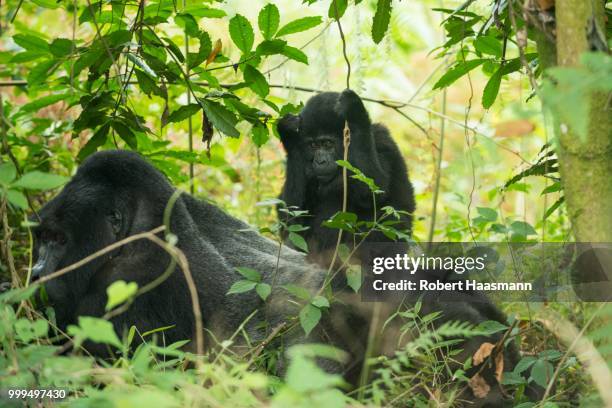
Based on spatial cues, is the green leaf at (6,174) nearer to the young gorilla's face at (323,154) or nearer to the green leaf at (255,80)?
the green leaf at (255,80)

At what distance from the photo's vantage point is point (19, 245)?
14.7 feet

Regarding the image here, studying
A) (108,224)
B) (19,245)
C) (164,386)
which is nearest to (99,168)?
(108,224)

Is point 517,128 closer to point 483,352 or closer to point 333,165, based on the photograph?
point 333,165

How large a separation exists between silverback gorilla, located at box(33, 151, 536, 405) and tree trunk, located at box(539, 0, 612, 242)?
43.8 inches

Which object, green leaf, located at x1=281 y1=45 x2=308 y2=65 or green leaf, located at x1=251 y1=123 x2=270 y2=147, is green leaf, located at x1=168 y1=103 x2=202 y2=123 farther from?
green leaf, located at x1=281 y1=45 x2=308 y2=65

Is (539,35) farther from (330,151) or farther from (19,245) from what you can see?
(19,245)

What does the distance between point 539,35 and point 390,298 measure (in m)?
1.44

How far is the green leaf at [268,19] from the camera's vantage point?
10.2ft

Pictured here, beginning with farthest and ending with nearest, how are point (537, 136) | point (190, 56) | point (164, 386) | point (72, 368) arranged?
point (537, 136)
point (190, 56)
point (72, 368)
point (164, 386)

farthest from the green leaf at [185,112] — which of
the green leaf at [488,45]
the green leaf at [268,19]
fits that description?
the green leaf at [488,45]

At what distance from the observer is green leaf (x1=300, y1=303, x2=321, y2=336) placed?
9.27 ft

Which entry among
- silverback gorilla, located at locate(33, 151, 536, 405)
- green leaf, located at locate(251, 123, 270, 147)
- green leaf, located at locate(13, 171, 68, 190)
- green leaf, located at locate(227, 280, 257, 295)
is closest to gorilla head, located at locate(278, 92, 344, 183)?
green leaf, located at locate(251, 123, 270, 147)

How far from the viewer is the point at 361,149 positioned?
4.28 metres

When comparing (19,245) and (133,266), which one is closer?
(133,266)
